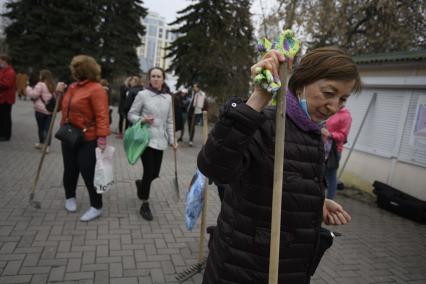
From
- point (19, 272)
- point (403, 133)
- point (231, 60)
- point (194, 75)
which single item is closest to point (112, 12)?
point (194, 75)

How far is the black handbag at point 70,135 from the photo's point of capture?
164 inches

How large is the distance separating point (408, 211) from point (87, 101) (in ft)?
18.8

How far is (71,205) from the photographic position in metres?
4.75

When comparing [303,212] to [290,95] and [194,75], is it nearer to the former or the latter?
[290,95]

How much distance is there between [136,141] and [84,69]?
103 centimetres

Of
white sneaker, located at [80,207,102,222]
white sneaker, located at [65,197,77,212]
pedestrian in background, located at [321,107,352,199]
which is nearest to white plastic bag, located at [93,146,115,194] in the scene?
white sneaker, located at [80,207,102,222]

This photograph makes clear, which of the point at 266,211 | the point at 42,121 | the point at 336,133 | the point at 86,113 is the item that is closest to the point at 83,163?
the point at 86,113

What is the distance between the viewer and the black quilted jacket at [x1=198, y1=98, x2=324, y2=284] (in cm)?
154

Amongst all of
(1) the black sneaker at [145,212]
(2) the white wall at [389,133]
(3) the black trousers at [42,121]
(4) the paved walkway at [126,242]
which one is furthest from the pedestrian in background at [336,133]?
(3) the black trousers at [42,121]

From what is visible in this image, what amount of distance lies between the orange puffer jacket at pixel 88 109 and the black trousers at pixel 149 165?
0.60 metres

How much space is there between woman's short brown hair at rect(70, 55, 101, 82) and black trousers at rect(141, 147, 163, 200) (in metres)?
1.11

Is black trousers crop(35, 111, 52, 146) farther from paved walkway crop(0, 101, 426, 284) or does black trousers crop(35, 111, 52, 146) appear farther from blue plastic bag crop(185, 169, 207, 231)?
blue plastic bag crop(185, 169, 207, 231)

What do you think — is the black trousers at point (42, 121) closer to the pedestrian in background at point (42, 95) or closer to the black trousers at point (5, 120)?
the pedestrian in background at point (42, 95)

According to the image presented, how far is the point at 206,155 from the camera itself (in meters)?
1.38
